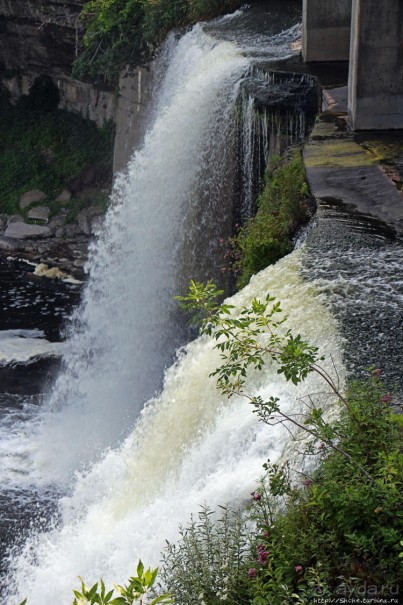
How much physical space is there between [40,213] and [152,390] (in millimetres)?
8893

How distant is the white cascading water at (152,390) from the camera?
574 cm

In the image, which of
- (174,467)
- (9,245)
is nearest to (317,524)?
(174,467)

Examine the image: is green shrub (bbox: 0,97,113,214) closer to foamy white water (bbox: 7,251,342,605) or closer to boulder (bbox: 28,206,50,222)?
boulder (bbox: 28,206,50,222)

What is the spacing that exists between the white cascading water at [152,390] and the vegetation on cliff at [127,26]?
98 cm

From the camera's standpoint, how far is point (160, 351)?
470 inches

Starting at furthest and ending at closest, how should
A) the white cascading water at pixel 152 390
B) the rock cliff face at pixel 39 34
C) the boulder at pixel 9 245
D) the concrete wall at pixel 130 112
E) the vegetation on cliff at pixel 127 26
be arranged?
1. the rock cliff face at pixel 39 34
2. the boulder at pixel 9 245
3. the concrete wall at pixel 130 112
4. the vegetation on cliff at pixel 127 26
5. the white cascading water at pixel 152 390

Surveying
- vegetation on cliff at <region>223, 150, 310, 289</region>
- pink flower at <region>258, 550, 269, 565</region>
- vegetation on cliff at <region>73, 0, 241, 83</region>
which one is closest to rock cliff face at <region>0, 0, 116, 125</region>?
vegetation on cliff at <region>73, 0, 241, 83</region>

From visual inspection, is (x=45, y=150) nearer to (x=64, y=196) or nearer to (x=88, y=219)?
(x=64, y=196)

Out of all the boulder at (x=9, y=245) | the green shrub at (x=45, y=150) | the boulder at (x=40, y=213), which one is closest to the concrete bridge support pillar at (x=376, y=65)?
the boulder at (x=9, y=245)

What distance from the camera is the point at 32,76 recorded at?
2058 centimetres

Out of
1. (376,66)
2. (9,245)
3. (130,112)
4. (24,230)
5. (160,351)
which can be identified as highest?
(376,66)

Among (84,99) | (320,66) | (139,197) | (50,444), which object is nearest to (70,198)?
(84,99)

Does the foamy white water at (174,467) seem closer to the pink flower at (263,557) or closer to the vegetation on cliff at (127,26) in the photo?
the pink flower at (263,557)

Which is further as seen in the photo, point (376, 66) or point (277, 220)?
point (376, 66)
